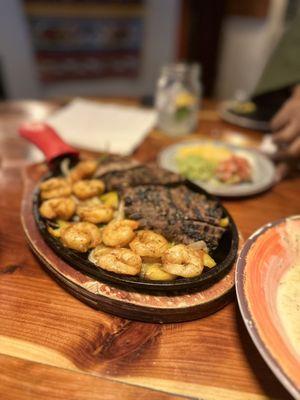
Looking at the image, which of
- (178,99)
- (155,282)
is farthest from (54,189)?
(178,99)

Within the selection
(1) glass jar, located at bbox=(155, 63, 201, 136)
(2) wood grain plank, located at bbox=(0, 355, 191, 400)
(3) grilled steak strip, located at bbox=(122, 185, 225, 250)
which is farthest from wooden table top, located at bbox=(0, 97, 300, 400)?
(1) glass jar, located at bbox=(155, 63, 201, 136)

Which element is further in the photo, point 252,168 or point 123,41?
point 123,41

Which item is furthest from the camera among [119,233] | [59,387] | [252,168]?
[252,168]

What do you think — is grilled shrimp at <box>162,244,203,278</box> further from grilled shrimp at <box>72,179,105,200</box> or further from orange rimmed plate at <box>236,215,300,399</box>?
grilled shrimp at <box>72,179,105,200</box>

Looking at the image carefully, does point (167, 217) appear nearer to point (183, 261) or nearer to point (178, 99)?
point (183, 261)

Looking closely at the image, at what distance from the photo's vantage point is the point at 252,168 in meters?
1.56

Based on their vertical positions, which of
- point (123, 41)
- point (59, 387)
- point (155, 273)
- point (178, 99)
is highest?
point (123, 41)

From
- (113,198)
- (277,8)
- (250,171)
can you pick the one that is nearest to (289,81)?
(250,171)

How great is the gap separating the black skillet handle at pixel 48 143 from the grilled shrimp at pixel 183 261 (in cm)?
72

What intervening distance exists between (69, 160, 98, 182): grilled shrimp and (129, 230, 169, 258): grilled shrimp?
429 millimetres

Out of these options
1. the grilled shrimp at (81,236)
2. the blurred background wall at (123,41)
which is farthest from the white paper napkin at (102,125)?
the blurred background wall at (123,41)

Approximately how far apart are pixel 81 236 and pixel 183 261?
11.0 inches

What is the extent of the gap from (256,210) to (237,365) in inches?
27.7

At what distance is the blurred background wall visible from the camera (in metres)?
4.12
